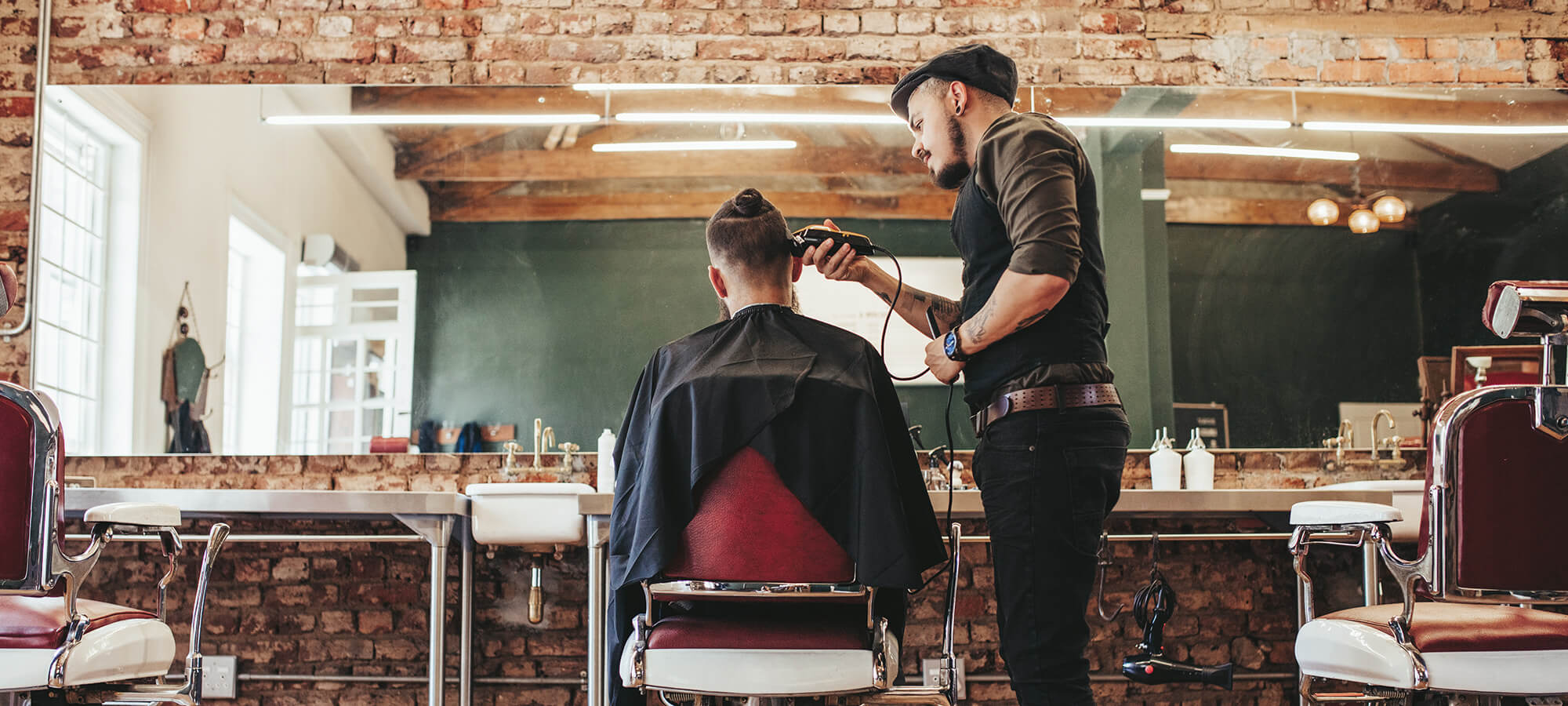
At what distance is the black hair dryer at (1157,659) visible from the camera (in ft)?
10.0

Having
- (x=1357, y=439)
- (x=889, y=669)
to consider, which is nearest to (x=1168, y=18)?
(x=1357, y=439)

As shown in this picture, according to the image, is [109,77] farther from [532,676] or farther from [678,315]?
[532,676]

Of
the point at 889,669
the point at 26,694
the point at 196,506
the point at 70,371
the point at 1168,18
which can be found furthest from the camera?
the point at 1168,18

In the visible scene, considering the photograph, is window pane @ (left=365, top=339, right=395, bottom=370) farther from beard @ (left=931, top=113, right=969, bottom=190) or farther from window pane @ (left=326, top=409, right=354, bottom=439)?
beard @ (left=931, top=113, right=969, bottom=190)

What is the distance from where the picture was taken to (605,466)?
3.40 metres

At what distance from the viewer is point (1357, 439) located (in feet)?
→ 11.7

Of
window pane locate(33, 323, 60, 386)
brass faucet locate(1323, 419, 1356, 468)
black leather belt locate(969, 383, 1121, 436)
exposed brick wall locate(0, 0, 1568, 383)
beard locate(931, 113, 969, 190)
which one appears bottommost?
brass faucet locate(1323, 419, 1356, 468)

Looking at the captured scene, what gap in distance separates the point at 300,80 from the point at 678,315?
145 cm

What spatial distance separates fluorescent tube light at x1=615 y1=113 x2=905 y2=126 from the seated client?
1725 mm

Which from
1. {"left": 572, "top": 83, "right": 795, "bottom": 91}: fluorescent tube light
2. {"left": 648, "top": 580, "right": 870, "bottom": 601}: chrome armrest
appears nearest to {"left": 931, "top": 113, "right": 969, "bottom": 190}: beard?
{"left": 648, "top": 580, "right": 870, "bottom": 601}: chrome armrest

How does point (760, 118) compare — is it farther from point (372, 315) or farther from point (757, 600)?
point (757, 600)

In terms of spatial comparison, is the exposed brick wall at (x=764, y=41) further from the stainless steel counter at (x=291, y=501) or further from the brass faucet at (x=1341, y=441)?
the stainless steel counter at (x=291, y=501)

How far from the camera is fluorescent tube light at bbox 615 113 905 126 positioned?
366 cm

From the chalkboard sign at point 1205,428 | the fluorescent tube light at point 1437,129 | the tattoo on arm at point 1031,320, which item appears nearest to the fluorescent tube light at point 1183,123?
the fluorescent tube light at point 1437,129
